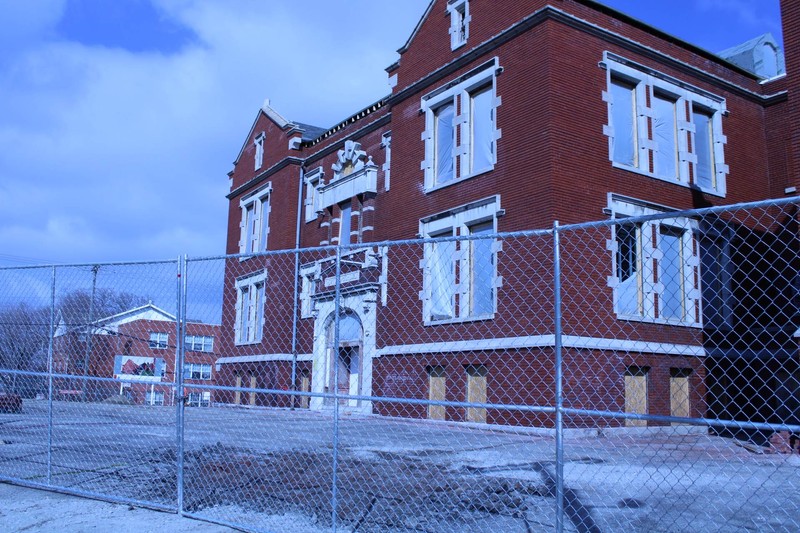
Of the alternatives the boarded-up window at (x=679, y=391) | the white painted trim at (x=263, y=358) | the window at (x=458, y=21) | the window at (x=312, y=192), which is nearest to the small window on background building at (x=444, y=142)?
the window at (x=458, y=21)

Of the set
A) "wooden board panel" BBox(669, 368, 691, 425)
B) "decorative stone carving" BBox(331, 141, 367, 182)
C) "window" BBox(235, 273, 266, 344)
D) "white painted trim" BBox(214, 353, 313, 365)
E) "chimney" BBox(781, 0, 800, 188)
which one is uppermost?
"decorative stone carving" BBox(331, 141, 367, 182)

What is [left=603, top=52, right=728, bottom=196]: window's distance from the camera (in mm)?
15922

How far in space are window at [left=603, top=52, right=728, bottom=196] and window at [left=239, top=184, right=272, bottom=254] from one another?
15351 millimetres

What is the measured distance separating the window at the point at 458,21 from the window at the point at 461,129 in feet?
3.64

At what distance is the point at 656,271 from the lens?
15.1 metres

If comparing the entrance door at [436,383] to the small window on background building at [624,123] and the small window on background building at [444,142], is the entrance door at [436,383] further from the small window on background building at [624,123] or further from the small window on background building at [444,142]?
the small window on background building at [624,123]

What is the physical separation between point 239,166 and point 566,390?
2116cm

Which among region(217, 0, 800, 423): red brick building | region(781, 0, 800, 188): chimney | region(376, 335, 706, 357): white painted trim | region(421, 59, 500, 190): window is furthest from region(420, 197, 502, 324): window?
region(781, 0, 800, 188): chimney

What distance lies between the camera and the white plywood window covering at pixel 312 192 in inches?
971

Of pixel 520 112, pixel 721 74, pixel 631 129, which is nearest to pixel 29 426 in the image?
pixel 520 112

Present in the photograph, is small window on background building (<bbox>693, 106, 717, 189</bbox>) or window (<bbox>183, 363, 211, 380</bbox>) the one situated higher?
small window on background building (<bbox>693, 106, 717, 189</bbox>)

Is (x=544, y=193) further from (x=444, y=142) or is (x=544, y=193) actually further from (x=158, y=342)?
(x=158, y=342)

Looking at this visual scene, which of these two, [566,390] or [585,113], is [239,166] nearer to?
[585,113]

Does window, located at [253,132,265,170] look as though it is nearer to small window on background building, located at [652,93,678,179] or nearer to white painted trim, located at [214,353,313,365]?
white painted trim, located at [214,353,313,365]
